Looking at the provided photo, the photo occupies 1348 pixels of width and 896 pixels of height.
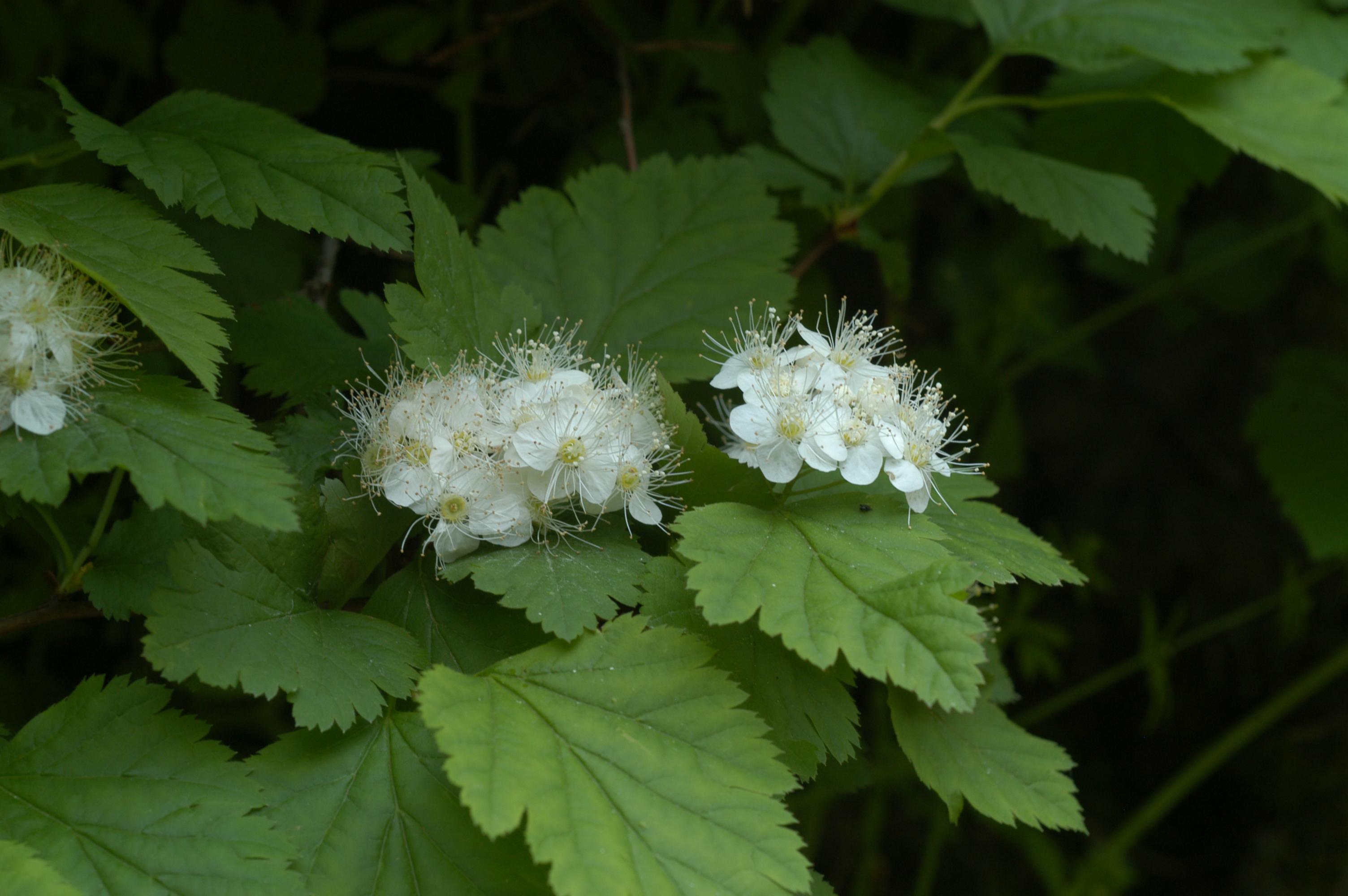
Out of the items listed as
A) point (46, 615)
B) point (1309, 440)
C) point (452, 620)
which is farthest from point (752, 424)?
point (1309, 440)

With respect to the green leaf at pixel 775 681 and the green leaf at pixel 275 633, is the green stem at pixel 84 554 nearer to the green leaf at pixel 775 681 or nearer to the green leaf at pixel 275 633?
the green leaf at pixel 275 633

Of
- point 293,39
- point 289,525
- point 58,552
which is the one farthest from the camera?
point 293,39

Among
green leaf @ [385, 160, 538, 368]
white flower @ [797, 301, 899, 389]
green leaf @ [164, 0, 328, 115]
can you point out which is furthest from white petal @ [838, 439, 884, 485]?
green leaf @ [164, 0, 328, 115]

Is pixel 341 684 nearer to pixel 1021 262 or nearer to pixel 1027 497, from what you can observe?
pixel 1021 262

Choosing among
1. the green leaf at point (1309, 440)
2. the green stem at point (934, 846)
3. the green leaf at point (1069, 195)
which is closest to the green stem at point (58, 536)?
the green leaf at point (1069, 195)

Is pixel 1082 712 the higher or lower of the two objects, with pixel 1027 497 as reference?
lower

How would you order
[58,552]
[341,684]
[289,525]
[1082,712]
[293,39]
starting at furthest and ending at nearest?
[1082,712] → [293,39] → [58,552] → [341,684] → [289,525]

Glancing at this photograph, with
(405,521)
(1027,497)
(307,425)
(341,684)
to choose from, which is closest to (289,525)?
(341,684)

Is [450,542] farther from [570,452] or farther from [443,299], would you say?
[443,299]
